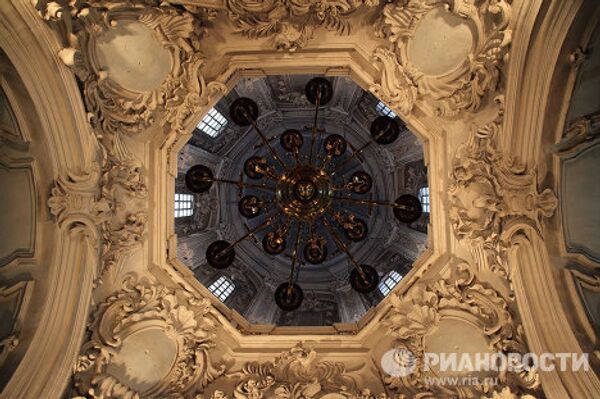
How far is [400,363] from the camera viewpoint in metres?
9.43

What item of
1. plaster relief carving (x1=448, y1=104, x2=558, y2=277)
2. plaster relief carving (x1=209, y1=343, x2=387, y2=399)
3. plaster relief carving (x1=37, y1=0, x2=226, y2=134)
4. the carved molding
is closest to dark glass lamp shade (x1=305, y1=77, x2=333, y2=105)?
plaster relief carving (x1=37, y1=0, x2=226, y2=134)

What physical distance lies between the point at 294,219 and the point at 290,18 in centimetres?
747

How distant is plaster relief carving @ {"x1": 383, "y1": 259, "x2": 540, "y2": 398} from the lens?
8.32m

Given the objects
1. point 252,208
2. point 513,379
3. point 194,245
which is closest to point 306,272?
point 194,245

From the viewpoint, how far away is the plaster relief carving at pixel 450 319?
8320 mm

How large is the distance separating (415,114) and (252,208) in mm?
3803

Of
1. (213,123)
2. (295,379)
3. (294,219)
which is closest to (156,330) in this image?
(295,379)

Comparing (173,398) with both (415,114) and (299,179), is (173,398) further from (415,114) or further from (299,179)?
(415,114)

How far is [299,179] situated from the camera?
424 inches

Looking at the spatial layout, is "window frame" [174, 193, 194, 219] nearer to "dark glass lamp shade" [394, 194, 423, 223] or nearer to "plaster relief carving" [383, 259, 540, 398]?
"dark glass lamp shade" [394, 194, 423, 223]

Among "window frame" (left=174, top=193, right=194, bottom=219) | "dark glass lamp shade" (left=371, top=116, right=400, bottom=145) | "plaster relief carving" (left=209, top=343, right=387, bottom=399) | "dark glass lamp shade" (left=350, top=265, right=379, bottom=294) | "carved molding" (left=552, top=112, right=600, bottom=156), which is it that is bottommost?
"plaster relief carving" (left=209, top=343, right=387, bottom=399)

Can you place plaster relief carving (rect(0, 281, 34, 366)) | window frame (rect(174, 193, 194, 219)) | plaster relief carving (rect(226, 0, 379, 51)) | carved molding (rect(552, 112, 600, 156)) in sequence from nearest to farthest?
carved molding (rect(552, 112, 600, 156)) < plaster relief carving (rect(0, 281, 34, 366)) < plaster relief carving (rect(226, 0, 379, 51)) < window frame (rect(174, 193, 194, 219))

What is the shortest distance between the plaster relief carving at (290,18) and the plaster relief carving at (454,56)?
0.71 metres

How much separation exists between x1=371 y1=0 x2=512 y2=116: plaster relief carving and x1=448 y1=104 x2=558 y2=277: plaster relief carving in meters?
0.64
